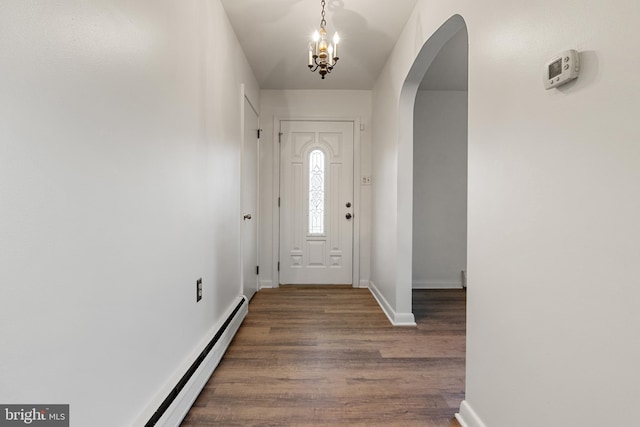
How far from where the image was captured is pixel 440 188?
13.4ft

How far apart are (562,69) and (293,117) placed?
336cm

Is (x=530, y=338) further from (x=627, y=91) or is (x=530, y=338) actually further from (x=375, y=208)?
(x=375, y=208)

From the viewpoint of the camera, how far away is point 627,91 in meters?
0.74

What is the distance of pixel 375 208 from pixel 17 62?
3.27 m

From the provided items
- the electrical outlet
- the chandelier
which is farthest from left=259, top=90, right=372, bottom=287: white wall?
the electrical outlet

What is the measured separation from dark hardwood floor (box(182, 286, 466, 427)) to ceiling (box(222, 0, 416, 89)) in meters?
2.44

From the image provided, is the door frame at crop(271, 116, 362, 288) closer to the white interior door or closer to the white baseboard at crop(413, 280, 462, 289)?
the white interior door

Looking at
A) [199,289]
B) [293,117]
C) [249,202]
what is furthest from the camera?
[293,117]

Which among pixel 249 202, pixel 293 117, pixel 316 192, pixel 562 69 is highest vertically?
pixel 293 117

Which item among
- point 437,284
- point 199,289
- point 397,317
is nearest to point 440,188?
point 437,284

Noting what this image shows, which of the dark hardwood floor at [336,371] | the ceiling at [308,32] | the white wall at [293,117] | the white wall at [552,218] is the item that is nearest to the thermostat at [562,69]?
the white wall at [552,218]

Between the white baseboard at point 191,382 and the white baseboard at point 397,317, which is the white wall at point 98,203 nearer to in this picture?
the white baseboard at point 191,382

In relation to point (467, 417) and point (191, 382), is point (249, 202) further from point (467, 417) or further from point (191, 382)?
point (467, 417)

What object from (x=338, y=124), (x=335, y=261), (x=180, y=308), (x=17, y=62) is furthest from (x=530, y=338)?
(x=338, y=124)
